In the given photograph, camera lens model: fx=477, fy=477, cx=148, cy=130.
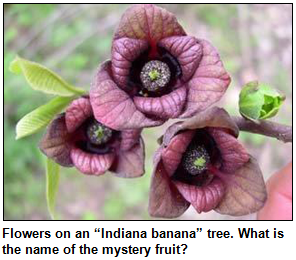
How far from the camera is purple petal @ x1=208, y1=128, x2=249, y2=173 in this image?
145cm

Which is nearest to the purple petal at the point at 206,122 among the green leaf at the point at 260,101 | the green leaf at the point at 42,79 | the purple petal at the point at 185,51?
the green leaf at the point at 260,101

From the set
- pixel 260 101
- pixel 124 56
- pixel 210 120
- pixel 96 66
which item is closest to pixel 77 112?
pixel 124 56

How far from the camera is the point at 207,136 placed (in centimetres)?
153

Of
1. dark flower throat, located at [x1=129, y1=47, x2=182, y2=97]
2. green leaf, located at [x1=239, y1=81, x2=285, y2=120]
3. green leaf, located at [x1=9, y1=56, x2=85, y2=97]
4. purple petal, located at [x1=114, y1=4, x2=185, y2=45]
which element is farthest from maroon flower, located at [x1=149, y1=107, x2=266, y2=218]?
green leaf, located at [x1=9, y1=56, x2=85, y2=97]

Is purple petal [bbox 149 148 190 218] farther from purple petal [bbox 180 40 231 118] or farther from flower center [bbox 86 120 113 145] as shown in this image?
flower center [bbox 86 120 113 145]

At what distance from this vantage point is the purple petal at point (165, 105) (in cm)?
145

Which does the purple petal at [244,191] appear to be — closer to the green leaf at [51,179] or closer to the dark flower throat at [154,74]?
the dark flower throat at [154,74]

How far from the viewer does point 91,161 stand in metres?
1.64

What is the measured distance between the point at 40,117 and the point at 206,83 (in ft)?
1.97

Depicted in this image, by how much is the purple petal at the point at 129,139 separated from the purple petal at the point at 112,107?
17cm

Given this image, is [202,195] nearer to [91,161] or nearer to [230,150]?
[230,150]

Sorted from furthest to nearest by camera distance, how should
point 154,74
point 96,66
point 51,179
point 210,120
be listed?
point 96,66, point 51,179, point 154,74, point 210,120

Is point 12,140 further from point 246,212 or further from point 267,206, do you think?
point 246,212
